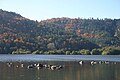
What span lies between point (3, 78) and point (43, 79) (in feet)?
22.8

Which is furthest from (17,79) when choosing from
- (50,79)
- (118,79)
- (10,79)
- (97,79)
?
(118,79)

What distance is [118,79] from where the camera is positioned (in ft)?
204

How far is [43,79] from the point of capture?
6006 cm

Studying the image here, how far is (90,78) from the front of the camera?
206 feet

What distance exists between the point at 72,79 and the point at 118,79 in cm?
830

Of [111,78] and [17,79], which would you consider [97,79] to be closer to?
[111,78]

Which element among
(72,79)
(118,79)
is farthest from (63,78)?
(118,79)

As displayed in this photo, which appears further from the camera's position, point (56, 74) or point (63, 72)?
point (63, 72)

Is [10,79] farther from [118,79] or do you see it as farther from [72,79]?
[118,79]

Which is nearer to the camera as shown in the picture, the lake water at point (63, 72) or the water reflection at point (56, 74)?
the water reflection at point (56, 74)

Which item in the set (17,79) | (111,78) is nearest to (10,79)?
(17,79)

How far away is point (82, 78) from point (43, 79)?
24.0ft

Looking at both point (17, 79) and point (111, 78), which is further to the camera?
point (111, 78)

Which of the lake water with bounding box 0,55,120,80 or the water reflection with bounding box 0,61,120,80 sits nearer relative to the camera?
the water reflection with bounding box 0,61,120,80
